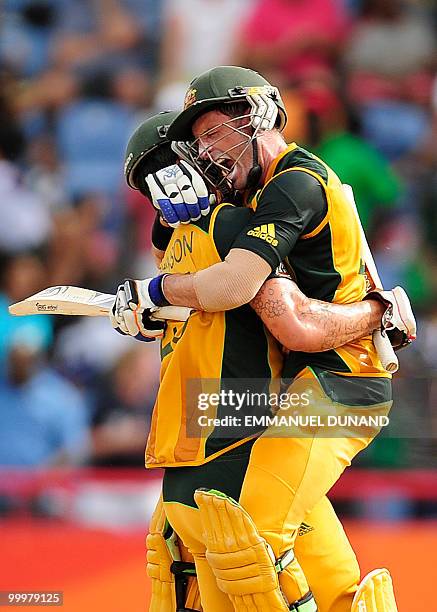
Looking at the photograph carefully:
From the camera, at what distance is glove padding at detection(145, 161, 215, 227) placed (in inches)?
107

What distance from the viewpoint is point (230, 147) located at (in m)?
2.80

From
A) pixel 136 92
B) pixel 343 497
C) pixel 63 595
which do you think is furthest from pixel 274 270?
pixel 136 92

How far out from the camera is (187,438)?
2.82 metres

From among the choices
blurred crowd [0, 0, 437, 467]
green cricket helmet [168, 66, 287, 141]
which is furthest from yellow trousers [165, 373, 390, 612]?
blurred crowd [0, 0, 437, 467]

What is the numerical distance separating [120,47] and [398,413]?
3.08 meters

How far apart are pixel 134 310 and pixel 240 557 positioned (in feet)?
2.11

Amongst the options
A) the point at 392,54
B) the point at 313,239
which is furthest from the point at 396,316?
the point at 392,54

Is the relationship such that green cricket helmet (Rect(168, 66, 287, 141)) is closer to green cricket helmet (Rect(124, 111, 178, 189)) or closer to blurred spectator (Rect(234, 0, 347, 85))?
green cricket helmet (Rect(124, 111, 178, 189))

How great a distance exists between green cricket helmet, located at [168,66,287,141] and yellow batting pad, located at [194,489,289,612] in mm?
918

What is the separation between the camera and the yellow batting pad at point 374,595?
2.77 metres

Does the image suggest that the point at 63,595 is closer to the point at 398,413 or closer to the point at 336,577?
the point at 336,577

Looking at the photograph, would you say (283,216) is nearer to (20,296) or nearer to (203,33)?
(20,296)

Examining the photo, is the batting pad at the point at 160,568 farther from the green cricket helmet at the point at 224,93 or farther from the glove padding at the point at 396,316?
the green cricket helmet at the point at 224,93

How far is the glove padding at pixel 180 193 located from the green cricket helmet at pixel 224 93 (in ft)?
0.49
